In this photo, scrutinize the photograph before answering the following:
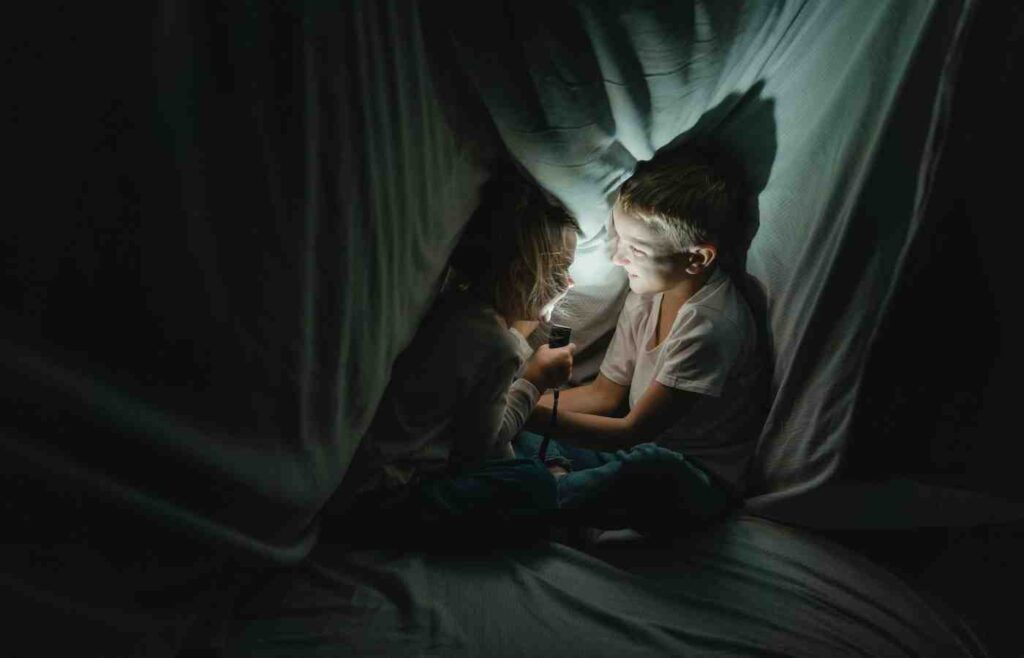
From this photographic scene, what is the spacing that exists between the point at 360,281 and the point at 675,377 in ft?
1.70

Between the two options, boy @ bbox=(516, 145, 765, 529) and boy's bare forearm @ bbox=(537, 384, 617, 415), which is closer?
boy @ bbox=(516, 145, 765, 529)

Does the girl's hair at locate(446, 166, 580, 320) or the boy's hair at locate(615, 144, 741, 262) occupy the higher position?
the boy's hair at locate(615, 144, 741, 262)

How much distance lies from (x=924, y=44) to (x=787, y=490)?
620 mm

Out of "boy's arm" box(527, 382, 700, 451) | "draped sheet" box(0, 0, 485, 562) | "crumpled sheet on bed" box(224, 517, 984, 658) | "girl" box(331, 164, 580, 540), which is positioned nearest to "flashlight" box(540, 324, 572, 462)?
"boy's arm" box(527, 382, 700, 451)

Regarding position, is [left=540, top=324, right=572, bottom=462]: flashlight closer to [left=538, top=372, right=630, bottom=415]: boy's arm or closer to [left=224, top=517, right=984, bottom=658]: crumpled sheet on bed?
[left=538, top=372, right=630, bottom=415]: boy's arm

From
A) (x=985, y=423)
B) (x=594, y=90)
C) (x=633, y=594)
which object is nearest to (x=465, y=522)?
(x=633, y=594)

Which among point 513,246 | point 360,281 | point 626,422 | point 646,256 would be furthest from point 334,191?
point 626,422

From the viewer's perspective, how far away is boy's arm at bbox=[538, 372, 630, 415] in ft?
4.05

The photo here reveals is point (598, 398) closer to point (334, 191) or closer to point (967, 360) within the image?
point (967, 360)

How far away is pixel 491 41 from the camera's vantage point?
767mm

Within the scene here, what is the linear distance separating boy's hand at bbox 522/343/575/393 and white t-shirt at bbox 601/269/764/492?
0.46 ft

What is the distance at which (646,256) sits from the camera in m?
1.02

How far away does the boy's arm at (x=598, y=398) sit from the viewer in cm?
124

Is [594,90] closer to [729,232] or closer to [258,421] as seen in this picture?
[729,232]
